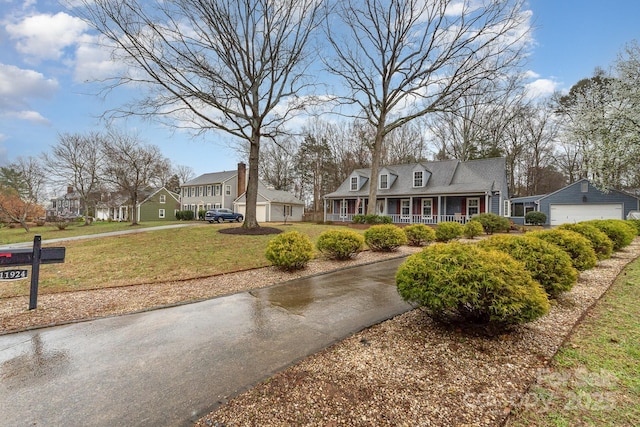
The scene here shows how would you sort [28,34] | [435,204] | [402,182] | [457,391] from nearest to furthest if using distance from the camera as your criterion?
[457,391]
[28,34]
[435,204]
[402,182]

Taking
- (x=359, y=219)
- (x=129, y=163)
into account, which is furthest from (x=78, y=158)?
(x=359, y=219)

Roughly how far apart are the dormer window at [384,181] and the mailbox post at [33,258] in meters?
22.6

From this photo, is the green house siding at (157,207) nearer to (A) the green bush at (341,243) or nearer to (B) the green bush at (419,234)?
(A) the green bush at (341,243)

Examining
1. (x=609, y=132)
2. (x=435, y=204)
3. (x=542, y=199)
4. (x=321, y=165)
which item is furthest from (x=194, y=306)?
(x=321, y=165)

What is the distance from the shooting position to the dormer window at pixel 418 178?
2294 centimetres

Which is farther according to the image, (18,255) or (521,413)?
(18,255)

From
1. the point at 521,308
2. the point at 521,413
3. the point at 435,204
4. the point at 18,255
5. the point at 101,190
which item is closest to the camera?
the point at 521,413

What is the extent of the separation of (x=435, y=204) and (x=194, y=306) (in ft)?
68.9

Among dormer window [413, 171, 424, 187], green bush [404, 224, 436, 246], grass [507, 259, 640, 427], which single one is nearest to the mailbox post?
grass [507, 259, 640, 427]

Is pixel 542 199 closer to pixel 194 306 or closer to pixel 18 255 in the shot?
pixel 194 306

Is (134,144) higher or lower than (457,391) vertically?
higher

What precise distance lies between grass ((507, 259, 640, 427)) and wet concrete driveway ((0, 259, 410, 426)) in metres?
1.92

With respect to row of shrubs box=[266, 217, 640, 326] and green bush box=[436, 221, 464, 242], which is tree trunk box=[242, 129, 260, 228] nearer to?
green bush box=[436, 221, 464, 242]

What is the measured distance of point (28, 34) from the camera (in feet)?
27.6
